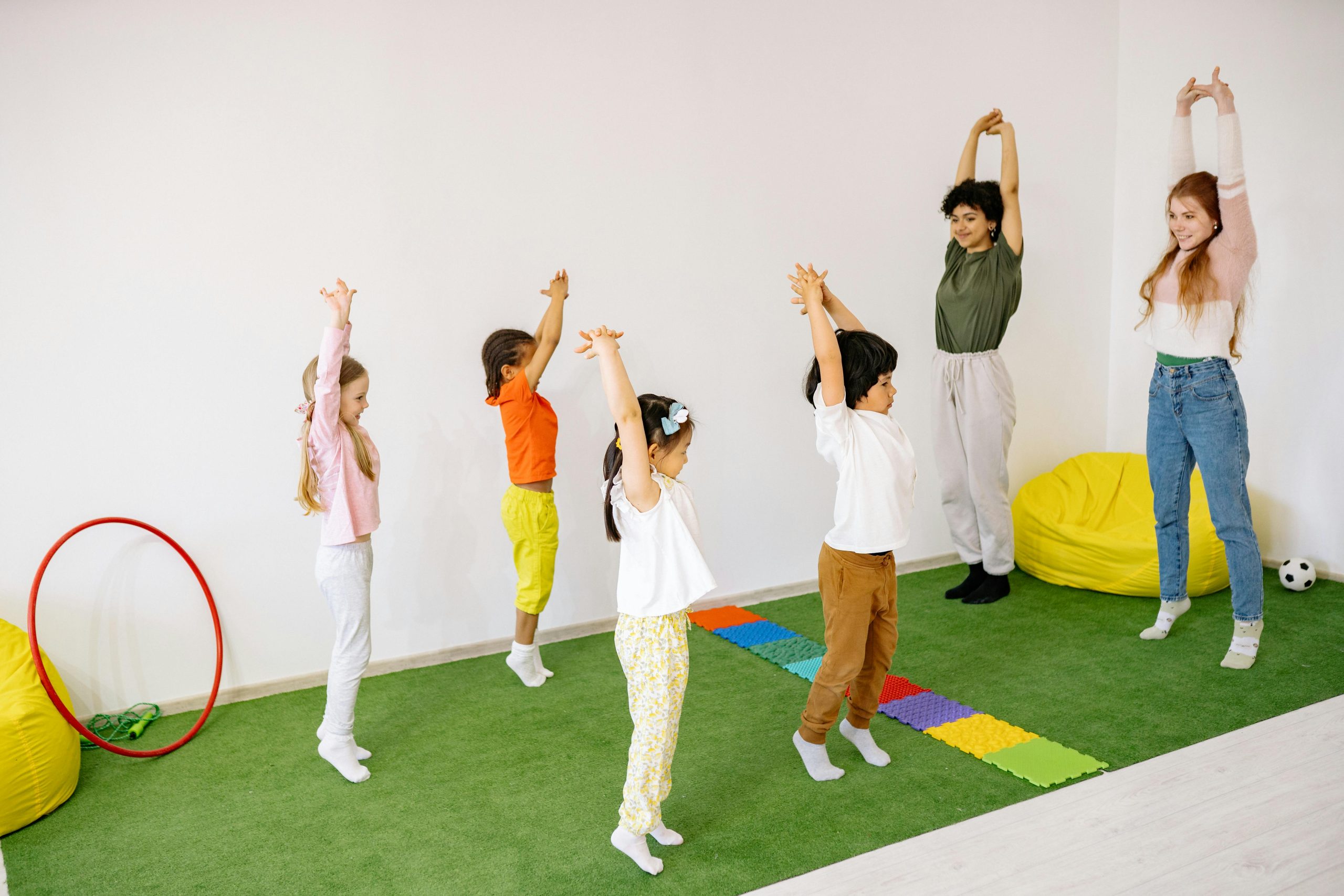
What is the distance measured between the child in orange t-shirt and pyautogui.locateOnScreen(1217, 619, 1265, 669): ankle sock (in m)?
2.22

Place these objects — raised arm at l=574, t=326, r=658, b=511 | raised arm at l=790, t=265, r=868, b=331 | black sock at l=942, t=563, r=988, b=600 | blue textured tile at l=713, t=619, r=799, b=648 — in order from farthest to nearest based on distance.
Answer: black sock at l=942, t=563, r=988, b=600 < blue textured tile at l=713, t=619, r=799, b=648 < raised arm at l=790, t=265, r=868, b=331 < raised arm at l=574, t=326, r=658, b=511

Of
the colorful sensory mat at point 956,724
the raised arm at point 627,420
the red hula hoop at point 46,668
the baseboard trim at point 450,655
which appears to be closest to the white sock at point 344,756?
the red hula hoop at point 46,668

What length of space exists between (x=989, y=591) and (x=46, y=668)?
10.9ft

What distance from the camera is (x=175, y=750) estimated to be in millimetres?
2811

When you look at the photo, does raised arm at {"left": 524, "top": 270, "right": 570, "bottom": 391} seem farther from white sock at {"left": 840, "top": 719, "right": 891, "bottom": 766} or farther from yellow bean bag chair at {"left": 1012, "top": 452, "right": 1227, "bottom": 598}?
yellow bean bag chair at {"left": 1012, "top": 452, "right": 1227, "bottom": 598}

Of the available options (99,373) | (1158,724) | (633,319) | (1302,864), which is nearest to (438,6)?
(633,319)

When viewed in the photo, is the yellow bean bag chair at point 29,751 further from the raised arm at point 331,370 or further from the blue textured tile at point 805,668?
the blue textured tile at point 805,668

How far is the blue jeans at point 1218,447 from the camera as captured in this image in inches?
116

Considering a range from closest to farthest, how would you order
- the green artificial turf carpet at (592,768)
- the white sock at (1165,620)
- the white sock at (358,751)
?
the green artificial turf carpet at (592,768) → the white sock at (358,751) → the white sock at (1165,620)

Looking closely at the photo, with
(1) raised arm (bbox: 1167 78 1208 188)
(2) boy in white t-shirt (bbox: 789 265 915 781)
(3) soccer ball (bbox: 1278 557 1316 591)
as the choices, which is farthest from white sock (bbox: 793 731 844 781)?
(3) soccer ball (bbox: 1278 557 1316 591)

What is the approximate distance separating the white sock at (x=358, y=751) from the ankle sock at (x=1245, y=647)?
8.74ft

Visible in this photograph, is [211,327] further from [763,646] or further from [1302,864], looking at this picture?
[1302,864]

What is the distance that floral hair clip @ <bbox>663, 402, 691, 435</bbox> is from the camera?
2.02 meters

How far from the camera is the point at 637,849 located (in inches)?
81.4
